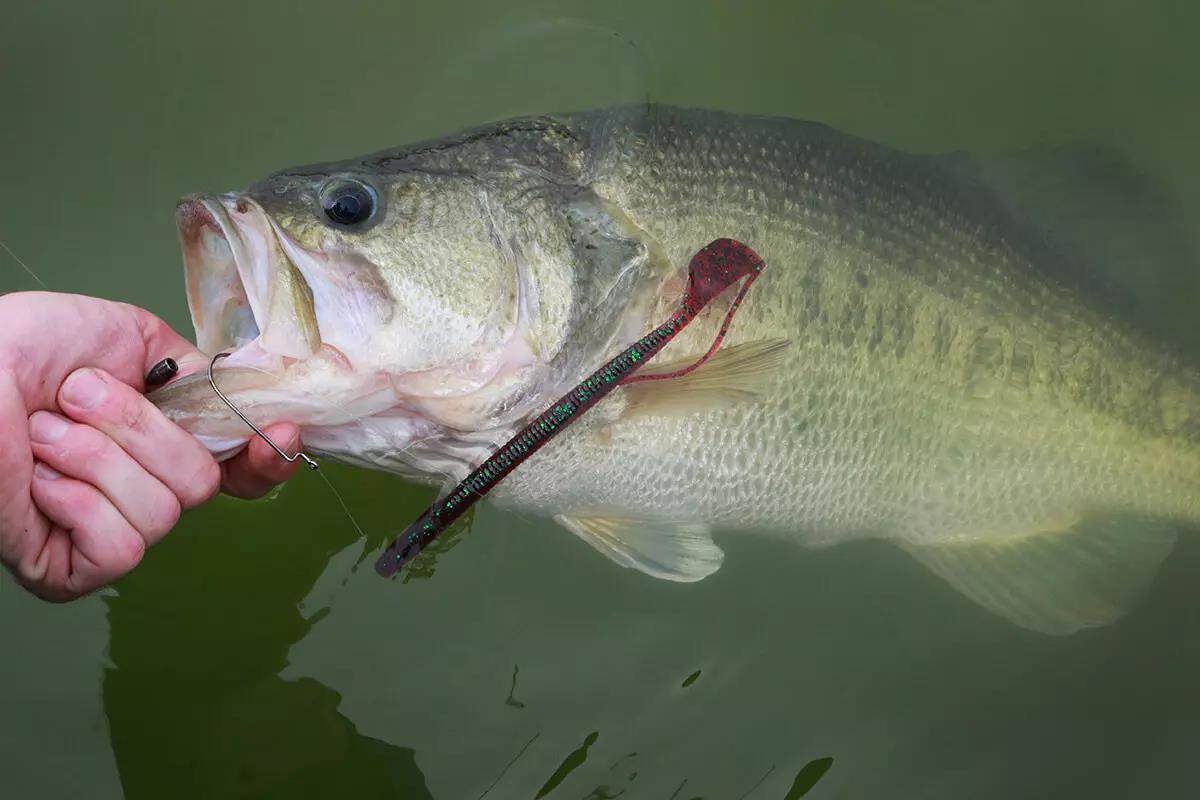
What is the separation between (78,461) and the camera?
1496mm

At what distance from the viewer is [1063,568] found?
103 inches

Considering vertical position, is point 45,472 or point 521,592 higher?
point 45,472

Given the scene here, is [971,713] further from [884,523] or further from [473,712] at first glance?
[473,712]

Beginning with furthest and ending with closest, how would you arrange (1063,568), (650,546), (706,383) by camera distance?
(1063,568), (650,546), (706,383)

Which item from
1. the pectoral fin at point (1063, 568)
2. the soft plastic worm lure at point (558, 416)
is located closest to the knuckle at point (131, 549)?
the soft plastic worm lure at point (558, 416)

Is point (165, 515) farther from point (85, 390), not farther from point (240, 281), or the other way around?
point (240, 281)

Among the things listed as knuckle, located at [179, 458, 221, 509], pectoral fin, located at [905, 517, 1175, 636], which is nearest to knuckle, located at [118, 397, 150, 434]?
knuckle, located at [179, 458, 221, 509]

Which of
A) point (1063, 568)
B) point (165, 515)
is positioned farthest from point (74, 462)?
point (1063, 568)

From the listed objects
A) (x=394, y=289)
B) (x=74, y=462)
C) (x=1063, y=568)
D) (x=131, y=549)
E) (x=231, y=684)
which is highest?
(x=394, y=289)

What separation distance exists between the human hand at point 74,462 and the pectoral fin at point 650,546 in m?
0.90

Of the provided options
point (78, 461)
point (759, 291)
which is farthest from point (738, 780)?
point (78, 461)

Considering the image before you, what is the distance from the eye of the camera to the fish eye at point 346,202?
5.89ft

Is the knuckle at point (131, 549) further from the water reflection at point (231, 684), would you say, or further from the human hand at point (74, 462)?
the water reflection at point (231, 684)

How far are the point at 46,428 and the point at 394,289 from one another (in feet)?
2.08
